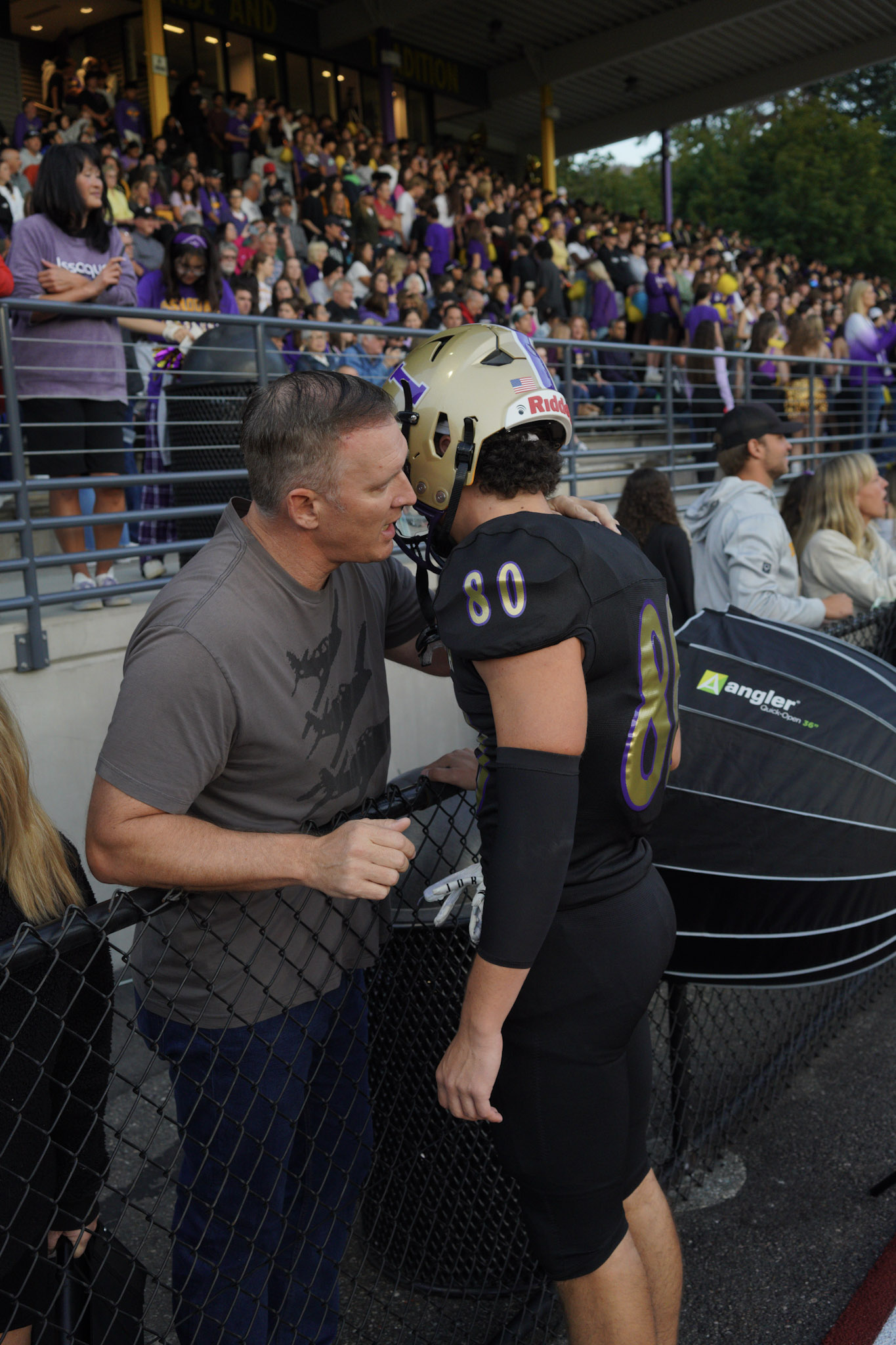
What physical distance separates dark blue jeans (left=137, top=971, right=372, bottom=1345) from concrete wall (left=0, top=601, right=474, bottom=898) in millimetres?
2513

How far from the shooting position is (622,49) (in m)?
21.0

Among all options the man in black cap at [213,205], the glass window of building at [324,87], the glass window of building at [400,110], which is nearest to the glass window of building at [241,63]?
the glass window of building at [324,87]

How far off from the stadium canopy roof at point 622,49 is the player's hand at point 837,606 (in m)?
17.4

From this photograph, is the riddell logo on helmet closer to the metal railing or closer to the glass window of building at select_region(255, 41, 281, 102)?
the metal railing

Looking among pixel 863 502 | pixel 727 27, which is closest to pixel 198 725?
pixel 863 502

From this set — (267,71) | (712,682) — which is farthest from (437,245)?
(712,682)

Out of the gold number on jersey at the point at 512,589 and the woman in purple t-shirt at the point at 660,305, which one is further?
the woman in purple t-shirt at the point at 660,305

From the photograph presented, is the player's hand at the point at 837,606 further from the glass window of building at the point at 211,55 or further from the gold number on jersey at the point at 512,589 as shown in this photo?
the glass window of building at the point at 211,55

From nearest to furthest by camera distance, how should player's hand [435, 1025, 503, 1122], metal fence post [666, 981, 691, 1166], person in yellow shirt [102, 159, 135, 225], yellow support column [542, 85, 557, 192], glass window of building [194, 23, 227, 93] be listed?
1. player's hand [435, 1025, 503, 1122]
2. metal fence post [666, 981, 691, 1166]
3. person in yellow shirt [102, 159, 135, 225]
4. glass window of building [194, 23, 227, 93]
5. yellow support column [542, 85, 557, 192]

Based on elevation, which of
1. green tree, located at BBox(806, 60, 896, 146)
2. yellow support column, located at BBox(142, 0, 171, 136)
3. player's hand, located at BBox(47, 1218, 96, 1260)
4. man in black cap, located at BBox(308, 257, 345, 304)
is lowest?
player's hand, located at BBox(47, 1218, 96, 1260)

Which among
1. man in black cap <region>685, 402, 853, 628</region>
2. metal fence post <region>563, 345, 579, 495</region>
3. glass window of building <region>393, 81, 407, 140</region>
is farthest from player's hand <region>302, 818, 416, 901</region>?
glass window of building <region>393, 81, 407, 140</region>

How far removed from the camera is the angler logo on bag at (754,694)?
259cm

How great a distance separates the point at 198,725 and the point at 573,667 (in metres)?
0.62

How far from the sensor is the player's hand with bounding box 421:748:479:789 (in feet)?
7.49
